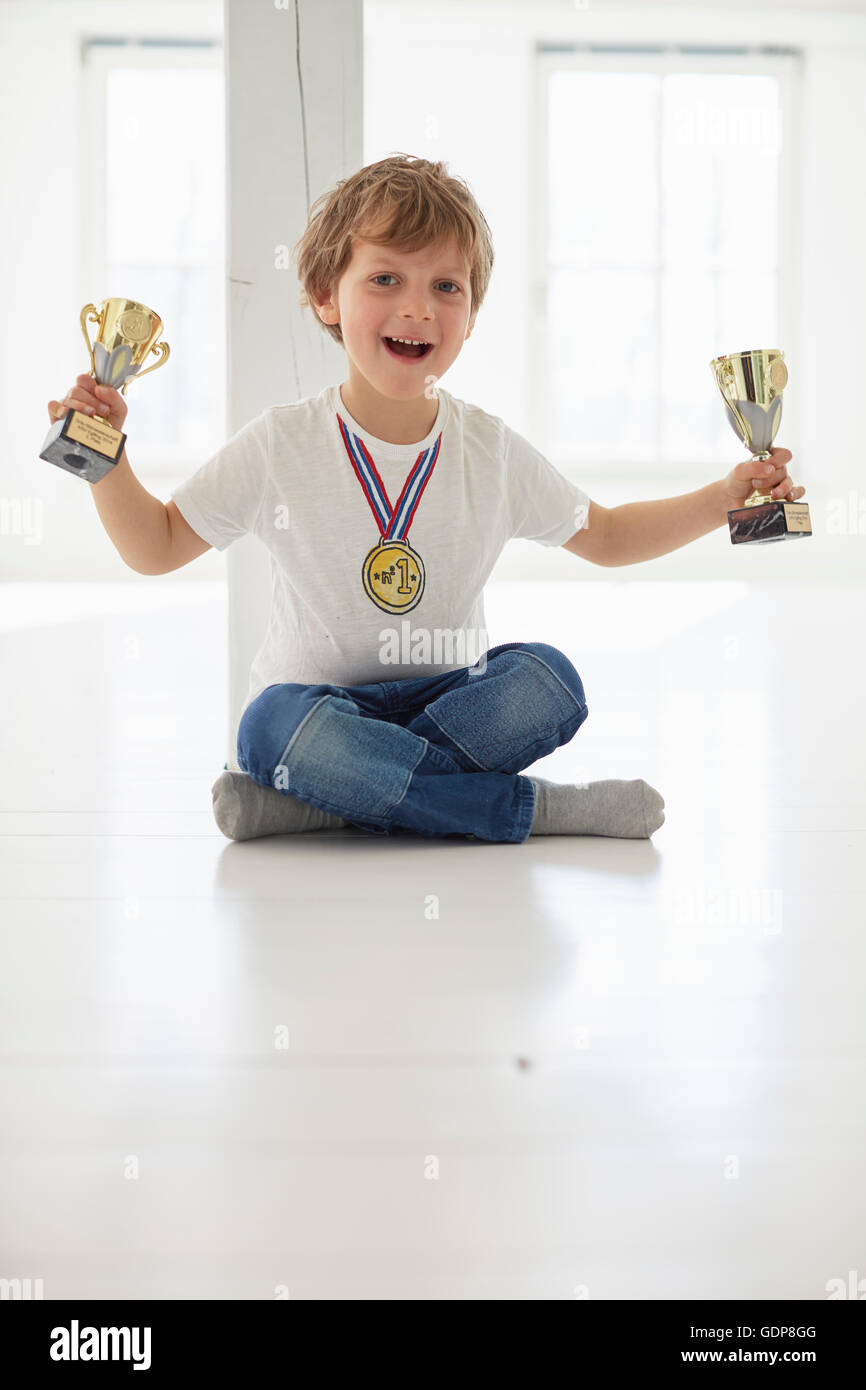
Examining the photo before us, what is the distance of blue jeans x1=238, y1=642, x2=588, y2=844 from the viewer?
1271 mm

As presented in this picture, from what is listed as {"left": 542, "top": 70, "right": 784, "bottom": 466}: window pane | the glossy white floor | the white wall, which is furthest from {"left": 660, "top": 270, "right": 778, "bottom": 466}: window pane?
the glossy white floor

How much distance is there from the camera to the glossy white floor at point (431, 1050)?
590mm

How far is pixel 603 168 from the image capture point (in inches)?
248

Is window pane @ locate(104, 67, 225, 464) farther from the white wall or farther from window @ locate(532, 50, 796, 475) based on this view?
window @ locate(532, 50, 796, 475)

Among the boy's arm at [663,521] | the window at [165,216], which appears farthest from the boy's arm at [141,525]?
the window at [165,216]

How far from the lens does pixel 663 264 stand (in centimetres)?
640

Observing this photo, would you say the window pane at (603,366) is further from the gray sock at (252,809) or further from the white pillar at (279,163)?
the gray sock at (252,809)

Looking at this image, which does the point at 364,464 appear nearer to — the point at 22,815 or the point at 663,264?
the point at 22,815

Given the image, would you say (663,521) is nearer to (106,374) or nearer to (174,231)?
(106,374)

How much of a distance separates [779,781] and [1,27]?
5692mm

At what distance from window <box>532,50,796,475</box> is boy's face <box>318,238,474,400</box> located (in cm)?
509

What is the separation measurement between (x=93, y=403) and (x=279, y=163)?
49 centimetres

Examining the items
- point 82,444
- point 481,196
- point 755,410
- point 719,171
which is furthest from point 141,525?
point 719,171
